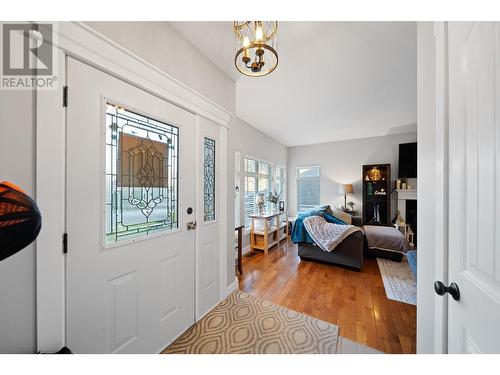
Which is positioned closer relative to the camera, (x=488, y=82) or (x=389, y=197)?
(x=488, y=82)

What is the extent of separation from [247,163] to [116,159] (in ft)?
10.0

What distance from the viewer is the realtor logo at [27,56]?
0.82 metres

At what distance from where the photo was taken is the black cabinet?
15.2ft

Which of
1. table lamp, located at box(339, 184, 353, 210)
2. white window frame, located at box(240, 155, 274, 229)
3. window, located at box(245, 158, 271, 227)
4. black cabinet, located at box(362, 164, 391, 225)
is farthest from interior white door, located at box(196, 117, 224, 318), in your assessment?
black cabinet, located at box(362, 164, 391, 225)

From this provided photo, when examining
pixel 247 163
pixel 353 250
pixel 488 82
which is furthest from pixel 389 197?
pixel 488 82

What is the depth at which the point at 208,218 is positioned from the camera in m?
1.90

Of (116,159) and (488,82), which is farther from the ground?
(488,82)

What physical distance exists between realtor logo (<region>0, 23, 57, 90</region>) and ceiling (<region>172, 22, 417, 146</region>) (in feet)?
3.09

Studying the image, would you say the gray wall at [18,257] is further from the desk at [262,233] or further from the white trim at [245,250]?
the desk at [262,233]

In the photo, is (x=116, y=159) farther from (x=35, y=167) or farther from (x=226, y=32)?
(x=226, y=32)

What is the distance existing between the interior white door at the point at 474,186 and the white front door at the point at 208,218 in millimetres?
1644

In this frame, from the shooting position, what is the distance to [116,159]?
1.17m

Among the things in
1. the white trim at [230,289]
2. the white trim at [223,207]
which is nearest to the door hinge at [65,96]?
the white trim at [223,207]

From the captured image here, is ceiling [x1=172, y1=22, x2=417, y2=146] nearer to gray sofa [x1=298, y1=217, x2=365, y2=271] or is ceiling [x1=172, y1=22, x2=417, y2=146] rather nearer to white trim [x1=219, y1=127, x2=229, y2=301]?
white trim [x1=219, y1=127, x2=229, y2=301]
